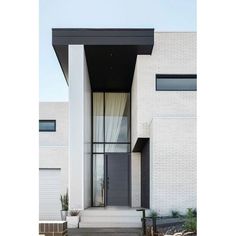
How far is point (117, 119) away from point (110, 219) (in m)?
6.78

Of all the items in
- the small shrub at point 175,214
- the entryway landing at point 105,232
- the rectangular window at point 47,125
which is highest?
the rectangular window at point 47,125

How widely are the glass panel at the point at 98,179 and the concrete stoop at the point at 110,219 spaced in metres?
4.63

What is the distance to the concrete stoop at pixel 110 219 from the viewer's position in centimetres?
1333

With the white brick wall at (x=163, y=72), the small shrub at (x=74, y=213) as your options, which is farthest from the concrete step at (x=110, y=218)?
the white brick wall at (x=163, y=72)

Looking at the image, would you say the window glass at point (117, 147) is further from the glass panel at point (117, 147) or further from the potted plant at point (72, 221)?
the potted plant at point (72, 221)

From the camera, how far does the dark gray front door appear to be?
64.8ft

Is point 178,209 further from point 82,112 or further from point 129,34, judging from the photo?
point 129,34

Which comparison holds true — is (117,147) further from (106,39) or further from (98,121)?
(106,39)

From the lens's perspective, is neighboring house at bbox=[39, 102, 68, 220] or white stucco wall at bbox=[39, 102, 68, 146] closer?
neighboring house at bbox=[39, 102, 68, 220]

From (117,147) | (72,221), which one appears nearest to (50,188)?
(117,147)

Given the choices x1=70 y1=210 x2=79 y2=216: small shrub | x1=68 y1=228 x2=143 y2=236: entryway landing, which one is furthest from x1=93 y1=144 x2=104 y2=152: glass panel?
x1=68 y1=228 x2=143 y2=236: entryway landing

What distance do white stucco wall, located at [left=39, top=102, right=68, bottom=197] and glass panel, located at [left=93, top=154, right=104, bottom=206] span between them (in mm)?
2699

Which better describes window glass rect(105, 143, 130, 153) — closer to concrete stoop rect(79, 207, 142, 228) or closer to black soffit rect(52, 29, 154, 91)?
black soffit rect(52, 29, 154, 91)

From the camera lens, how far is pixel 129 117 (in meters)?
19.9
